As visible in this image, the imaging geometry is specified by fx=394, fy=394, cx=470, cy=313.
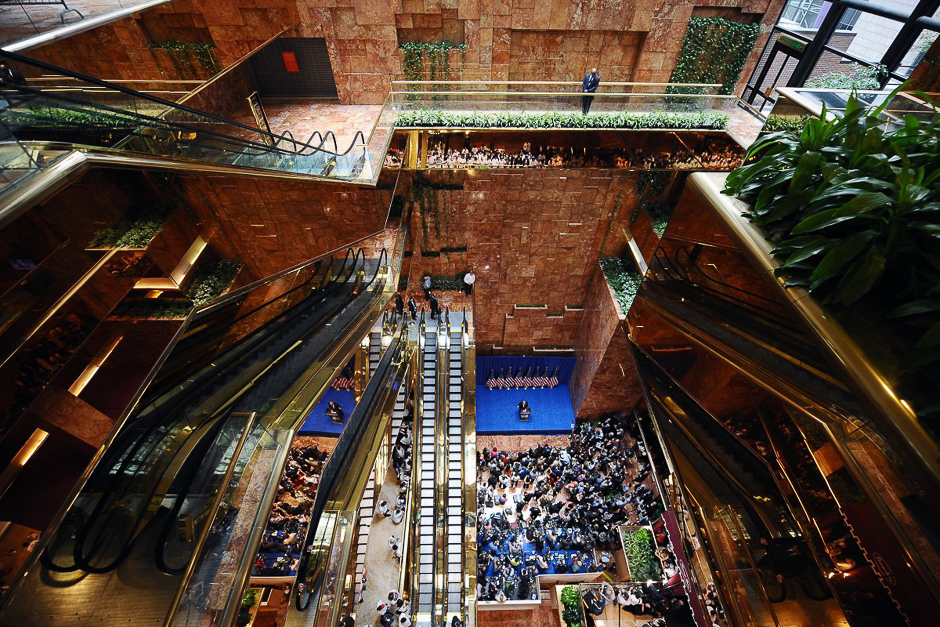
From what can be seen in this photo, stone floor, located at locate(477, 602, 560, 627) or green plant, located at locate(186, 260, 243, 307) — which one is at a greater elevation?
green plant, located at locate(186, 260, 243, 307)

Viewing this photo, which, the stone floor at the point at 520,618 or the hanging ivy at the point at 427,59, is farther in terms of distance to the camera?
the hanging ivy at the point at 427,59

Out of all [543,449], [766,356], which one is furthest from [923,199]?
[543,449]

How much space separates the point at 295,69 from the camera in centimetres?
1091

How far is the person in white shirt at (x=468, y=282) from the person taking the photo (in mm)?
11664

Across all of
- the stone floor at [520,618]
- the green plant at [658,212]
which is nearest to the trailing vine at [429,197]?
the green plant at [658,212]

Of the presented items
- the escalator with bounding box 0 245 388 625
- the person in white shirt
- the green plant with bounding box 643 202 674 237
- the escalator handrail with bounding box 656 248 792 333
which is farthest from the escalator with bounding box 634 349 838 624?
the person in white shirt

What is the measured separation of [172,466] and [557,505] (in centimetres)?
925

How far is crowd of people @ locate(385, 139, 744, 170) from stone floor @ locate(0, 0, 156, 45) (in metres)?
6.66

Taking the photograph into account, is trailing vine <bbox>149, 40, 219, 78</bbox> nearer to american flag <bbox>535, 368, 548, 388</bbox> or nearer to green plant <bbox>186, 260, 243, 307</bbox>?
green plant <bbox>186, 260, 243, 307</bbox>

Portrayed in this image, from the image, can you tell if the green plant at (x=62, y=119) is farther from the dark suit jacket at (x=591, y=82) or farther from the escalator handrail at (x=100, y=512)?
the dark suit jacket at (x=591, y=82)

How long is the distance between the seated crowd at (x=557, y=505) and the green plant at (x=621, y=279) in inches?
163

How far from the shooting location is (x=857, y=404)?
1.46 metres

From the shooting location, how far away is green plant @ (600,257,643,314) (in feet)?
33.9

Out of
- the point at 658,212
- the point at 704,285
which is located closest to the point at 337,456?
the point at 704,285
